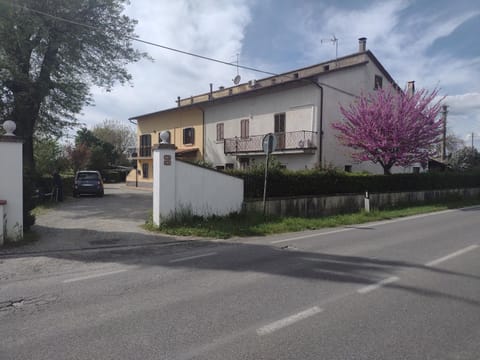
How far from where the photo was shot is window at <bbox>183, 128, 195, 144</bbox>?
2809 cm

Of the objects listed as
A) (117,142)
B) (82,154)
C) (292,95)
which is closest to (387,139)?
(292,95)

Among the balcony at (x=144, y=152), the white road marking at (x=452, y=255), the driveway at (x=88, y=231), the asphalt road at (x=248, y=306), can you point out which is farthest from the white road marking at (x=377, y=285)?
the balcony at (x=144, y=152)

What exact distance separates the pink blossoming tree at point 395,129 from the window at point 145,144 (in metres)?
19.5

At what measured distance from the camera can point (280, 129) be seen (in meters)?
21.5

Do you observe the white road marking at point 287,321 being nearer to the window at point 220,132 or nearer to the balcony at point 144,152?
the window at point 220,132

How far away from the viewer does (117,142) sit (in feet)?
177

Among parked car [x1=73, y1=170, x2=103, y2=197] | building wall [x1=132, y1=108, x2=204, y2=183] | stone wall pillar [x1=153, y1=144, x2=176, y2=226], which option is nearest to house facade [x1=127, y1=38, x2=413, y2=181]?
building wall [x1=132, y1=108, x2=204, y2=183]

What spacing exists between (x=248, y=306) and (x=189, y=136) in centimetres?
2525

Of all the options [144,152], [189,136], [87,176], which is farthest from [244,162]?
[144,152]

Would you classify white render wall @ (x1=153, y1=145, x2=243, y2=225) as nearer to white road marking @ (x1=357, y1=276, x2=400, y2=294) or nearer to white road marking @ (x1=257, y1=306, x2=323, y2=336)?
white road marking @ (x1=357, y1=276, x2=400, y2=294)

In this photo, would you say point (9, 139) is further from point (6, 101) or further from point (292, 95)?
point (292, 95)

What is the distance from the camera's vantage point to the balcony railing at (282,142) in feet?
64.8

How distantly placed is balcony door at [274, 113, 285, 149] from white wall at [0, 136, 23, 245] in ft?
50.6

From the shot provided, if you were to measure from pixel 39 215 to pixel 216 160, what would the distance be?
14.9 m
